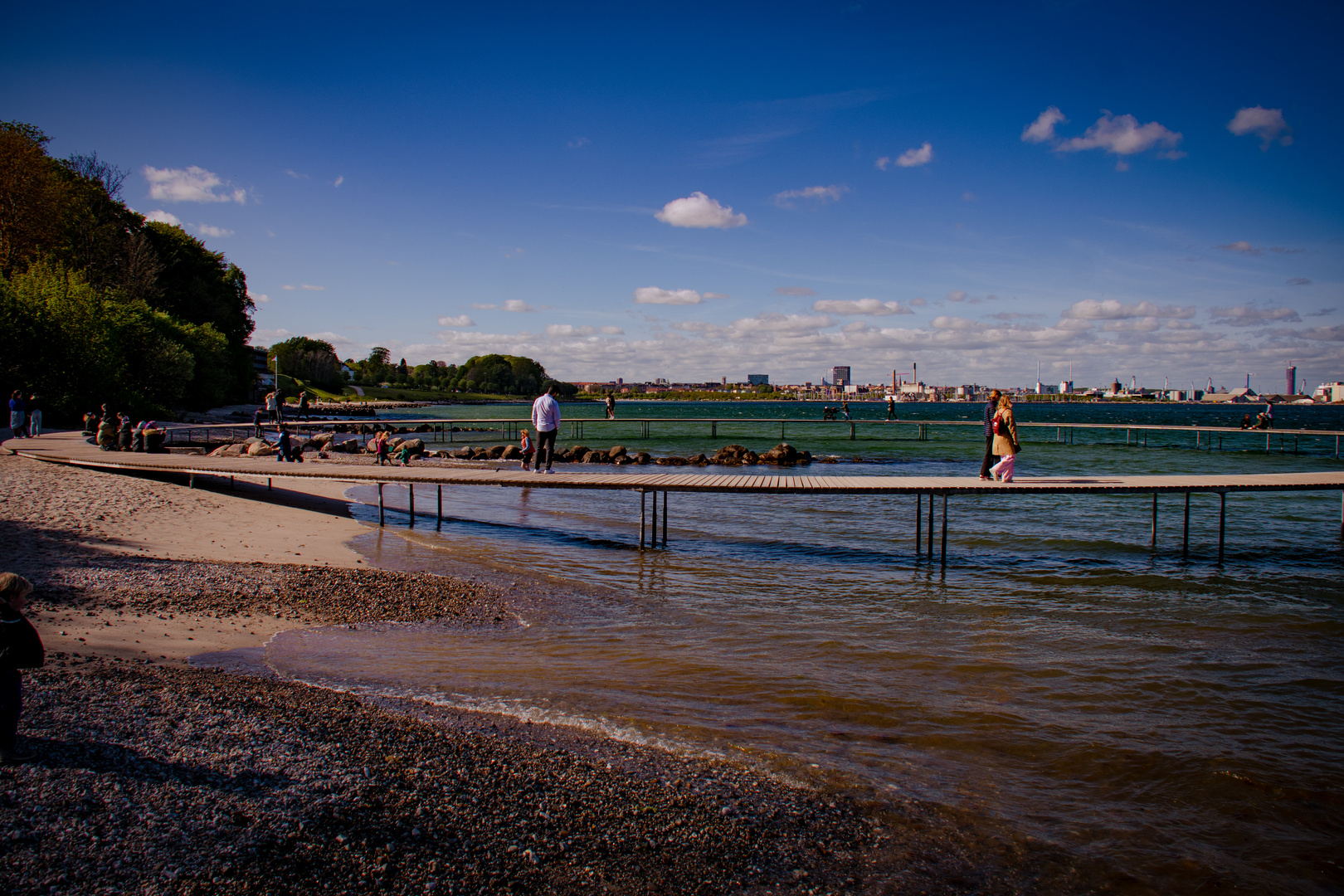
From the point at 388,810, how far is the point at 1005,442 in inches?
435

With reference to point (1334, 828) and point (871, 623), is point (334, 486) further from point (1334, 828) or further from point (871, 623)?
point (1334, 828)

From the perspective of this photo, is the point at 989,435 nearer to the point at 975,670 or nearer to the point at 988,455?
the point at 988,455

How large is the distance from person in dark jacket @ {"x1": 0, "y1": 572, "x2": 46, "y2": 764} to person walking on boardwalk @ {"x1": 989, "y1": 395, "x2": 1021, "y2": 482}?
481 inches

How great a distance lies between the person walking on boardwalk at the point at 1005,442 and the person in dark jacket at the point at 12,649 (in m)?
12.2

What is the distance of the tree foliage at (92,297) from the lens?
90.2 ft

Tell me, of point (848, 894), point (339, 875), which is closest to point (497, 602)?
point (339, 875)

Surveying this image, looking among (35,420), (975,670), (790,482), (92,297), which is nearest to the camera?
(975,670)

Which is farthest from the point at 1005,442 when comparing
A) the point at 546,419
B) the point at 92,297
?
the point at 92,297

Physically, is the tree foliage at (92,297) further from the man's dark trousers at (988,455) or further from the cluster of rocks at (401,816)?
the man's dark trousers at (988,455)

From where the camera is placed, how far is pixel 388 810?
3996mm

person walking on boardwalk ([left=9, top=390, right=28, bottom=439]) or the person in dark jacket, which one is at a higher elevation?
person walking on boardwalk ([left=9, top=390, right=28, bottom=439])

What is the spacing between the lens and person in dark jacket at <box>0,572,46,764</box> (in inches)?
147

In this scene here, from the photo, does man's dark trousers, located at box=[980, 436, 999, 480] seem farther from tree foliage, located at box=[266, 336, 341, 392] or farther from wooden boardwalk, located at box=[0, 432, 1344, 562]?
tree foliage, located at box=[266, 336, 341, 392]

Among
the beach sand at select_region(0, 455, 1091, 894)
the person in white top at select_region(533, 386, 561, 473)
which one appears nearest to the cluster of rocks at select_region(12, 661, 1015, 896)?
the beach sand at select_region(0, 455, 1091, 894)
